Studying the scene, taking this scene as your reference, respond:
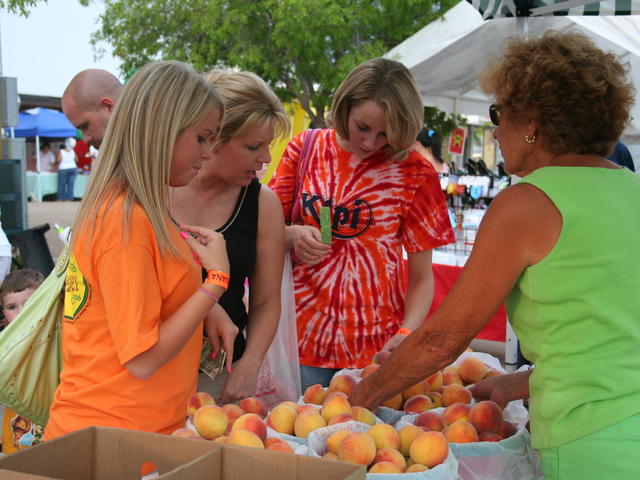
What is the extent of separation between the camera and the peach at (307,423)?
1.67 meters

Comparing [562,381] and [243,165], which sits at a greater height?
[243,165]

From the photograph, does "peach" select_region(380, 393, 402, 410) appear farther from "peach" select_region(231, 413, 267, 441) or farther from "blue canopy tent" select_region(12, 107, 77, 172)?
"blue canopy tent" select_region(12, 107, 77, 172)

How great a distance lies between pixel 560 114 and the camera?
61.4 inches

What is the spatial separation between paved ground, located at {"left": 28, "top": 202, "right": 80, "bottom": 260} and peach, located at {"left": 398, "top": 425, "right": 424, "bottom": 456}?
10.2 metres

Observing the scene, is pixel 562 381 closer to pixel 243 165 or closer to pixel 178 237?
pixel 178 237

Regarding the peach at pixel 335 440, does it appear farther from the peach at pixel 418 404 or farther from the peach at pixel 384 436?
the peach at pixel 418 404

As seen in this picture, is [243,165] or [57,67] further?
[57,67]

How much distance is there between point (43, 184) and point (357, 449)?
19.7 m

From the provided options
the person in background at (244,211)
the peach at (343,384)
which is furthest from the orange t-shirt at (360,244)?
the peach at (343,384)

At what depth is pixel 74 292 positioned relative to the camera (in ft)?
5.22

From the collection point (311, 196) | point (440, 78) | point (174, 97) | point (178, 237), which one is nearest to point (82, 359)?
point (178, 237)

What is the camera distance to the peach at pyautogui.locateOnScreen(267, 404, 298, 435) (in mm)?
1727

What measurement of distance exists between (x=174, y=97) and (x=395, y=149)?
1.03 metres

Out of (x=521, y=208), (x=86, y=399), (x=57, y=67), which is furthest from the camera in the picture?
(x=57, y=67)
